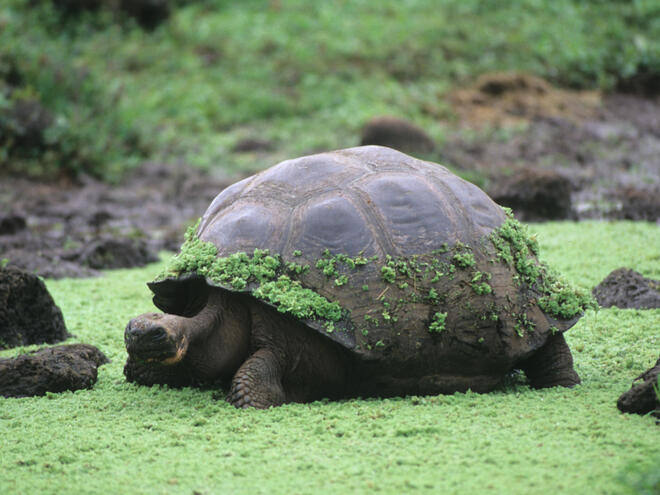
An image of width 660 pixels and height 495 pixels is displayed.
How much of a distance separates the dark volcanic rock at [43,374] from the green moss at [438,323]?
139cm

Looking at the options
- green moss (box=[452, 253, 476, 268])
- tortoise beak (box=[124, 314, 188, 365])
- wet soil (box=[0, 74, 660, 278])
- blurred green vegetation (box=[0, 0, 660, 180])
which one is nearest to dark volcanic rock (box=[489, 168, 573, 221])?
wet soil (box=[0, 74, 660, 278])

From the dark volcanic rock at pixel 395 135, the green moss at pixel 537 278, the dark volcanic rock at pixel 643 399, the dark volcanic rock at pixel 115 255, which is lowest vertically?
the dark volcanic rock at pixel 115 255

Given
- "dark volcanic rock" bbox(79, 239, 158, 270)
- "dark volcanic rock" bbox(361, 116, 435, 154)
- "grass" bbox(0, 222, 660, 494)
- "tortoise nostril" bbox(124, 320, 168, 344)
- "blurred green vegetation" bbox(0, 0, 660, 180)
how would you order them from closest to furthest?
"grass" bbox(0, 222, 660, 494), "tortoise nostril" bbox(124, 320, 168, 344), "dark volcanic rock" bbox(79, 239, 158, 270), "dark volcanic rock" bbox(361, 116, 435, 154), "blurred green vegetation" bbox(0, 0, 660, 180)

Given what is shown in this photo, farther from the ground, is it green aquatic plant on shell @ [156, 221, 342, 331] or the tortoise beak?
green aquatic plant on shell @ [156, 221, 342, 331]

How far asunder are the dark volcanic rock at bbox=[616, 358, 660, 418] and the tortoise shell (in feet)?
1.69

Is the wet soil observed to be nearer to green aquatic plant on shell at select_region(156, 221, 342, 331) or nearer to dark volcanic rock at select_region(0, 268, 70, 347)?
dark volcanic rock at select_region(0, 268, 70, 347)

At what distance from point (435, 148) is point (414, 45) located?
4465mm

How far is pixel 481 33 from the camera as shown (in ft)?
44.8

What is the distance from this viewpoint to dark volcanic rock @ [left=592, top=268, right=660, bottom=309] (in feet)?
13.5

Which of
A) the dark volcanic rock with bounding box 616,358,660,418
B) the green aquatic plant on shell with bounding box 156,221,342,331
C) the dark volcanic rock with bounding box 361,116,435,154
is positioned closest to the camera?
the dark volcanic rock with bounding box 616,358,660,418

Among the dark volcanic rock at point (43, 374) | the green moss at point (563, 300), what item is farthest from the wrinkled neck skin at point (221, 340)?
the green moss at point (563, 300)

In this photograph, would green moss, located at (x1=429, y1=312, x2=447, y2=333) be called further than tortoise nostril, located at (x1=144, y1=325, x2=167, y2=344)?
Yes

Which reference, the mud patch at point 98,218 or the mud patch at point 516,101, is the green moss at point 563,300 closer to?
the mud patch at point 98,218

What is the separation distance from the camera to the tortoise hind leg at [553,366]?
317 centimetres
